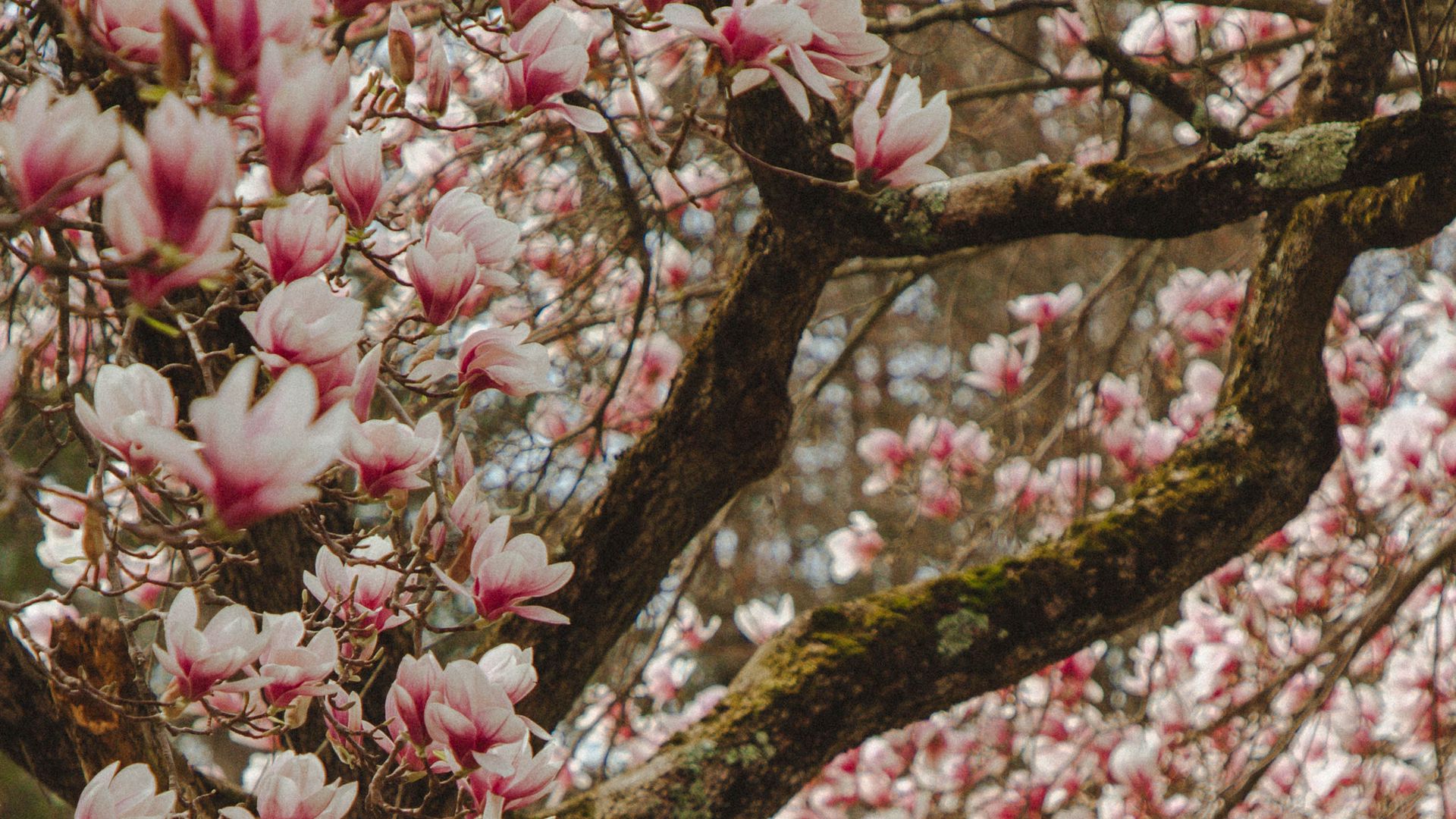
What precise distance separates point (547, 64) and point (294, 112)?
1.26 feet

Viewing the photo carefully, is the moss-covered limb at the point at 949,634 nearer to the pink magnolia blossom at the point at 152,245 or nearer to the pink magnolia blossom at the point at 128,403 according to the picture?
the pink magnolia blossom at the point at 128,403

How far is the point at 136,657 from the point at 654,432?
0.80 m

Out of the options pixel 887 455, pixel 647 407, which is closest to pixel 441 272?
pixel 647 407

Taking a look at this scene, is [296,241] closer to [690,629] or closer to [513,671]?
[513,671]

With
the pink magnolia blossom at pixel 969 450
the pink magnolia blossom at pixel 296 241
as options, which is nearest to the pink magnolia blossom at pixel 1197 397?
the pink magnolia blossom at pixel 969 450

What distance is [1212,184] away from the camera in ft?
3.64

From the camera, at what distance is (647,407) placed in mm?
2457

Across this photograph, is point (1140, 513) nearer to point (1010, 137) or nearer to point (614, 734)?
point (614, 734)

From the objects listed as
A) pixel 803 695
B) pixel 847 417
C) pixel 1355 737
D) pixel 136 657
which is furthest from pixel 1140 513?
pixel 847 417

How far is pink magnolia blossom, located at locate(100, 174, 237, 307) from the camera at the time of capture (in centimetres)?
51

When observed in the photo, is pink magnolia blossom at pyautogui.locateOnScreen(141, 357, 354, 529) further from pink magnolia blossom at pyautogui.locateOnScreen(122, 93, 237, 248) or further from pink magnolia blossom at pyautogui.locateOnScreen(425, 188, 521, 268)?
pink magnolia blossom at pyautogui.locateOnScreen(425, 188, 521, 268)

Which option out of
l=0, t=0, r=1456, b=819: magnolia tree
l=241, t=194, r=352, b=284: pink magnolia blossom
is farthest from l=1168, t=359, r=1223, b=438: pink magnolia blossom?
l=241, t=194, r=352, b=284: pink magnolia blossom

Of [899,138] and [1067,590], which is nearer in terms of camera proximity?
[899,138]

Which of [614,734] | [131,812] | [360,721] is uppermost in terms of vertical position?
[614,734]
